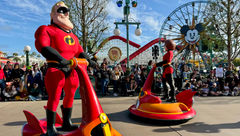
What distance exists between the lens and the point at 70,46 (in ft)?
8.32

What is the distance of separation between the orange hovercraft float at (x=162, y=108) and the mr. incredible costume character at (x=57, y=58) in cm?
194

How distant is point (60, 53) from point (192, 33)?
19918 mm

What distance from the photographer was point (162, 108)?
3.97m

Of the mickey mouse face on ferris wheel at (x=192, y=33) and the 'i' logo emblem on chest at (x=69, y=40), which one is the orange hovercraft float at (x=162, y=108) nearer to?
the 'i' logo emblem on chest at (x=69, y=40)

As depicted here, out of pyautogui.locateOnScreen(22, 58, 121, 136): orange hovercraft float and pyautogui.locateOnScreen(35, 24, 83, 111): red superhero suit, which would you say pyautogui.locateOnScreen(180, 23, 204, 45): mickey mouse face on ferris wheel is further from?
pyautogui.locateOnScreen(22, 58, 121, 136): orange hovercraft float

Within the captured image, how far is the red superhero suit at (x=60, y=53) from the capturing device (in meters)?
2.31

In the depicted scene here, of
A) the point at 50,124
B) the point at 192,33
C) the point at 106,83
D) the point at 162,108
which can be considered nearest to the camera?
the point at 50,124

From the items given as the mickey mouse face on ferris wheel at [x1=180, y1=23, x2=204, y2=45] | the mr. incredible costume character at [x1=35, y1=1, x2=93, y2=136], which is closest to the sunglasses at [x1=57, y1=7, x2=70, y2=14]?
the mr. incredible costume character at [x1=35, y1=1, x2=93, y2=136]

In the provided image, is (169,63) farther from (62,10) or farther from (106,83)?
(106,83)

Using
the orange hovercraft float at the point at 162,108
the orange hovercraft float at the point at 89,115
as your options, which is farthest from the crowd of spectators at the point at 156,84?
the orange hovercraft float at the point at 89,115

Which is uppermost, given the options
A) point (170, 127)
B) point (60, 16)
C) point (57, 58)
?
point (60, 16)

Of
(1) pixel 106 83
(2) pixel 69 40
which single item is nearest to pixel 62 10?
(2) pixel 69 40

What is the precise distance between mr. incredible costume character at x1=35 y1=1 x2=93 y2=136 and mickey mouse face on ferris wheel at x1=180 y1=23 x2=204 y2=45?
1908cm

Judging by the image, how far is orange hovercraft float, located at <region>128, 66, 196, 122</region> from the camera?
3.86 meters
